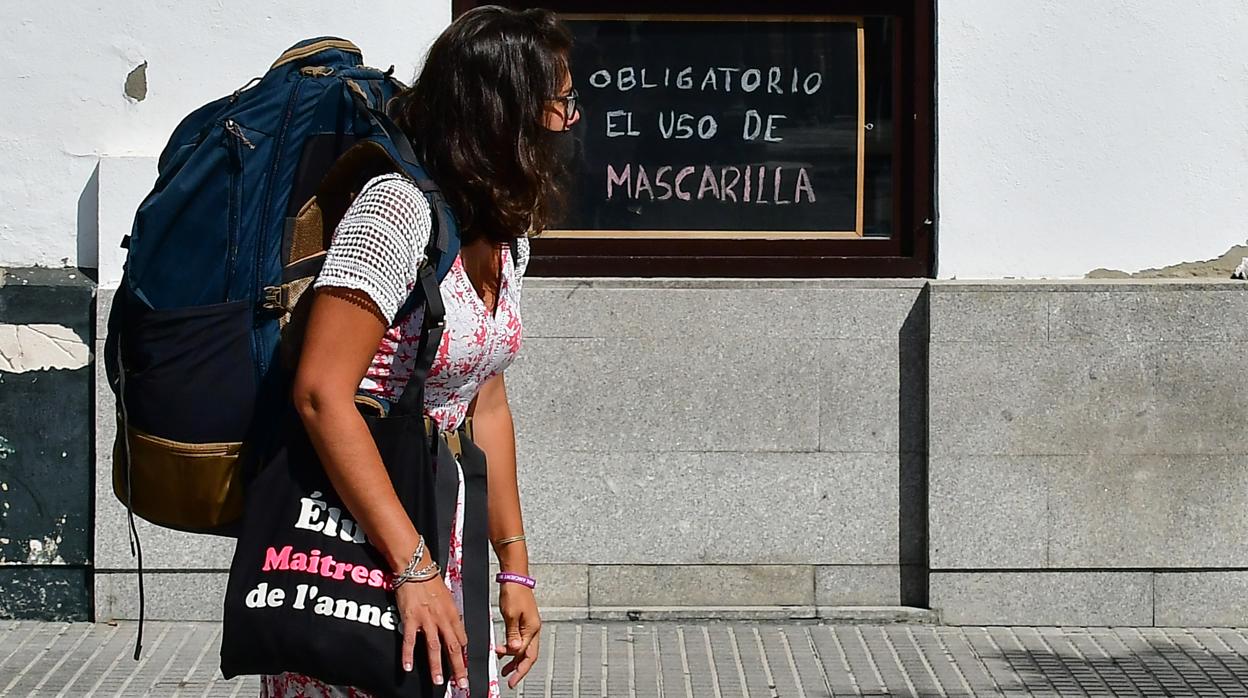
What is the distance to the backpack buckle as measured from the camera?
2311 mm

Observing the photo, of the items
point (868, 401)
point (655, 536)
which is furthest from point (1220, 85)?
point (655, 536)

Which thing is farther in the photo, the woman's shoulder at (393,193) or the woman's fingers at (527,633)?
the woman's fingers at (527,633)

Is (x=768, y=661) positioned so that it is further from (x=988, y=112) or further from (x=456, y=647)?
(x=456, y=647)

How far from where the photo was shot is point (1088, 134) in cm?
559

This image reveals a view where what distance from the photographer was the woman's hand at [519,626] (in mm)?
2797

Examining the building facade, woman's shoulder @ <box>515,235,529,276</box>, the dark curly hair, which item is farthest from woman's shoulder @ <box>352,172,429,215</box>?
the building facade

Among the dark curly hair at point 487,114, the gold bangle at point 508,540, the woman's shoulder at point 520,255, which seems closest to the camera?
the dark curly hair at point 487,114

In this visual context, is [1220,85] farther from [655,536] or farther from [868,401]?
[655,536]

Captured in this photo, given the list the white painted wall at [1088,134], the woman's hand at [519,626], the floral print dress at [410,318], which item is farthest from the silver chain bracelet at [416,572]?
the white painted wall at [1088,134]

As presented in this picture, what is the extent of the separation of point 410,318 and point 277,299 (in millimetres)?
201

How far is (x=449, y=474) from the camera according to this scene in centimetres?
250

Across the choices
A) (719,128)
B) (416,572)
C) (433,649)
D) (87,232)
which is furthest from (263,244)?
(719,128)

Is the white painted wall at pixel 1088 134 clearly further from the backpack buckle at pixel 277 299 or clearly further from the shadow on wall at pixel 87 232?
the backpack buckle at pixel 277 299

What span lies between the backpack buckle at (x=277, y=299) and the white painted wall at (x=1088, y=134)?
12.1 ft
